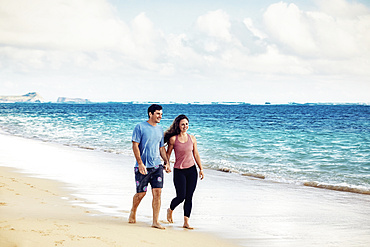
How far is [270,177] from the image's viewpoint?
1193 cm

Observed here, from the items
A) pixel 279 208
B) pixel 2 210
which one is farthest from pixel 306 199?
pixel 2 210

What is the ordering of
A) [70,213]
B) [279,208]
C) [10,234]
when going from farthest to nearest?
[279,208] → [70,213] → [10,234]

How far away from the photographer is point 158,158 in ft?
18.6

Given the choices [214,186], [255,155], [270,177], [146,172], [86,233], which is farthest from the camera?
[255,155]

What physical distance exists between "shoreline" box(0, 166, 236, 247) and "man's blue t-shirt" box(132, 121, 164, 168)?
3.12 ft

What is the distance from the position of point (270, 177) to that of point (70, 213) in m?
7.26

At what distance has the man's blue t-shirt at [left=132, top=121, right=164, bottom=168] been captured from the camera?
5484 millimetres

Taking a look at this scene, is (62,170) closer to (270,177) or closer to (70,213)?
(70,213)

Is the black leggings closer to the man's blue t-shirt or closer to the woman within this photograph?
the woman

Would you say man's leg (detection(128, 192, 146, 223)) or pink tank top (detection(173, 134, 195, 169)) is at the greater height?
pink tank top (detection(173, 134, 195, 169))

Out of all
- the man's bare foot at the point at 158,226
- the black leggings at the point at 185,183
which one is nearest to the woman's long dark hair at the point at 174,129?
the black leggings at the point at 185,183

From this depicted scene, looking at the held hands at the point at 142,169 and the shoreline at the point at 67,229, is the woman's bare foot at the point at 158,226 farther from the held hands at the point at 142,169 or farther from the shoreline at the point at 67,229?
the held hands at the point at 142,169

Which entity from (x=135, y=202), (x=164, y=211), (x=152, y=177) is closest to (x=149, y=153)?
(x=152, y=177)

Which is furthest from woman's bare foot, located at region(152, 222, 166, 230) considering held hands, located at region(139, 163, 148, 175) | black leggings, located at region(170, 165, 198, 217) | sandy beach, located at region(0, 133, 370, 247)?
held hands, located at region(139, 163, 148, 175)
